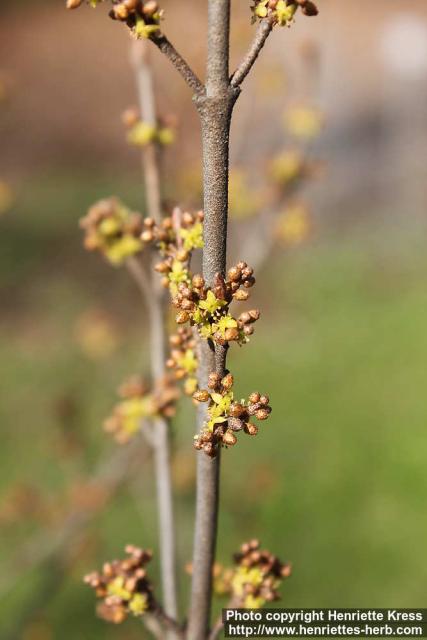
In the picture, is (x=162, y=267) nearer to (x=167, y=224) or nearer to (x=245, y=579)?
(x=167, y=224)

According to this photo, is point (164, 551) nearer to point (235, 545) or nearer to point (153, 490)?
point (235, 545)

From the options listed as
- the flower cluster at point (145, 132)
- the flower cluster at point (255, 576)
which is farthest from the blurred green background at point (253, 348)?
the flower cluster at point (255, 576)

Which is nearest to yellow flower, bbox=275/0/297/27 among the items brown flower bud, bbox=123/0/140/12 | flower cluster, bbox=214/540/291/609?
Result: brown flower bud, bbox=123/0/140/12

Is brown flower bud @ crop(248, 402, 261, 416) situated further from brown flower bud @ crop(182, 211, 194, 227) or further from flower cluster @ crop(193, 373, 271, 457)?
brown flower bud @ crop(182, 211, 194, 227)

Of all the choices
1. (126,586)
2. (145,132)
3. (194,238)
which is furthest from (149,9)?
(126,586)

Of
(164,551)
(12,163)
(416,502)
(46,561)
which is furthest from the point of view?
(12,163)

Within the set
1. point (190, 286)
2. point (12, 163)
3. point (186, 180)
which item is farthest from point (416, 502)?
point (12, 163)

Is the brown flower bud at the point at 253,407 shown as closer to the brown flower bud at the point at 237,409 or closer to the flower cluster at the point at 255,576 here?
the brown flower bud at the point at 237,409
